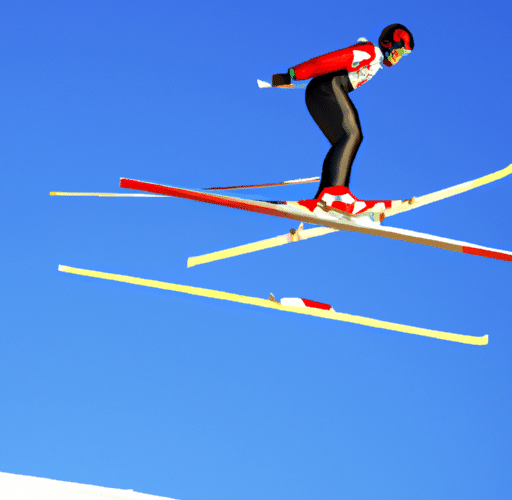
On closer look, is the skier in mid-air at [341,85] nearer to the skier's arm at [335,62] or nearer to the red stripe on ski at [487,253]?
the skier's arm at [335,62]

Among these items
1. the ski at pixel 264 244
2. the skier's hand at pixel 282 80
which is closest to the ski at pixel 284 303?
the ski at pixel 264 244

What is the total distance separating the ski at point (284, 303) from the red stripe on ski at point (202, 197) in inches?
16.2

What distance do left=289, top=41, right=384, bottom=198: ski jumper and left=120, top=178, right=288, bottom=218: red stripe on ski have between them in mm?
185

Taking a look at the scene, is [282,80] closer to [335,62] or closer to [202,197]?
[335,62]

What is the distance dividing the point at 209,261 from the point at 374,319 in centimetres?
61

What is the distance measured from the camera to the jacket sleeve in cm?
185

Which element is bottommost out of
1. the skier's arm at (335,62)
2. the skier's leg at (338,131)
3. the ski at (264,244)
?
the ski at (264,244)

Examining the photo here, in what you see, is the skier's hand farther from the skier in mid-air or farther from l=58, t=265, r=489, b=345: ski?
l=58, t=265, r=489, b=345: ski

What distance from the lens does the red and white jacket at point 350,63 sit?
1.85m

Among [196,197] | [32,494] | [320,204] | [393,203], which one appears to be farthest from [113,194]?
[32,494]

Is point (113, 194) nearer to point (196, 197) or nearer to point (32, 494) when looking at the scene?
point (196, 197)

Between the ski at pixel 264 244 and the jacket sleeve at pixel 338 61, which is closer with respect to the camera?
the jacket sleeve at pixel 338 61

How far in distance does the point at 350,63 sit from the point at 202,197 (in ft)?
1.97

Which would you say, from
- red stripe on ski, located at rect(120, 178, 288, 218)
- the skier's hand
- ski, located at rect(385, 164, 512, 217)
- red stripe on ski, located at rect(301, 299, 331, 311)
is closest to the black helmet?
the skier's hand
